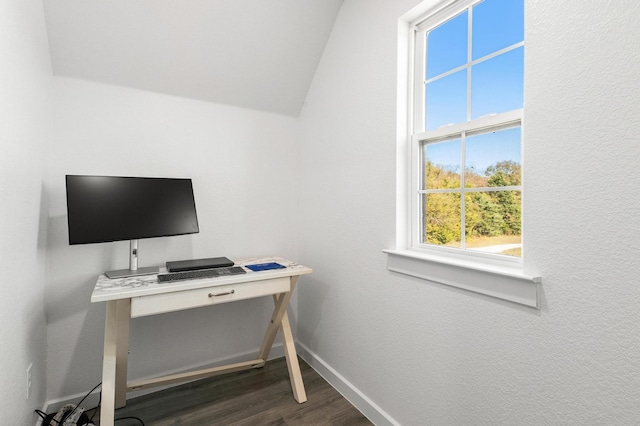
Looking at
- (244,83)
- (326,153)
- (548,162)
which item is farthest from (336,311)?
(244,83)

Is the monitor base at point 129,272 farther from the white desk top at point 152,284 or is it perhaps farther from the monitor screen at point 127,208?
the monitor screen at point 127,208

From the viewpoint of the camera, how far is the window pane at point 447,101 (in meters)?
1.54

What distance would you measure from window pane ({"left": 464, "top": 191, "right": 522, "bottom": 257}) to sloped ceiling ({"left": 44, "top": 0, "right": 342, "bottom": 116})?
5.22ft

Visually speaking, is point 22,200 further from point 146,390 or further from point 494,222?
point 494,222

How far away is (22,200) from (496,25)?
7.31ft

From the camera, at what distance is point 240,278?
5.97ft

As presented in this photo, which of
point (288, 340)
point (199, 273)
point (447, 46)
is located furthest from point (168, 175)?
point (447, 46)

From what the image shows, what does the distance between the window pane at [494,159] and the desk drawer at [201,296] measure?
3.98 ft

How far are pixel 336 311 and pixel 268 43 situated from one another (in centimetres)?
189

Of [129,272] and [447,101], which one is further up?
[447,101]

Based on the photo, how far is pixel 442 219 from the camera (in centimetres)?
164

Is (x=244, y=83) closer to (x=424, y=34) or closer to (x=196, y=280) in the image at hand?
(x=424, y=34)

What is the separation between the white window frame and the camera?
1308mm

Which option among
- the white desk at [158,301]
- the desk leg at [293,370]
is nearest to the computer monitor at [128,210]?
the white desk at [158,301]
